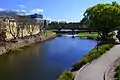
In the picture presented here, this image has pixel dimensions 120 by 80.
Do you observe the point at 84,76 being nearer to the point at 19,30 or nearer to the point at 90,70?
the point at 90,70

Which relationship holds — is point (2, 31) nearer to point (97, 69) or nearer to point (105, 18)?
point (105, 18)

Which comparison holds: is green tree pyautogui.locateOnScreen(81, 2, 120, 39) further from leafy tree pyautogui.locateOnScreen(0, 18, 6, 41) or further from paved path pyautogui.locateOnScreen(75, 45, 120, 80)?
leafy tree pyautogui.locateOnScreen(0, 18, 6, 41)

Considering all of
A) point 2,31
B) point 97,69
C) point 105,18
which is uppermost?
point 105,18

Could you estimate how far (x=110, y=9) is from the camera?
198 feet

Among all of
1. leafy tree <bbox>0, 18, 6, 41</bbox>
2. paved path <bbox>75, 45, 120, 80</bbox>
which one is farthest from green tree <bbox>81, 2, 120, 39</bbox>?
leafy tree <bbox>0, 18, 6, 41</bbox>

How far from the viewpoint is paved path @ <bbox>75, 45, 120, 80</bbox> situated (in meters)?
25.0

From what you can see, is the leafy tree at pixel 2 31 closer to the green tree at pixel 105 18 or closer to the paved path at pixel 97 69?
the green tree at pixel 105 18

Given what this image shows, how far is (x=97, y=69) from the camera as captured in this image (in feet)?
94.1

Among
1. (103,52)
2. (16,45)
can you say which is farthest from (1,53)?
(103,52)

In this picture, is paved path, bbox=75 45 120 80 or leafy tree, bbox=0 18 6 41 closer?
paved path, bbox=75 45 120 80

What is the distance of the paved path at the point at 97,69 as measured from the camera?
25.0m

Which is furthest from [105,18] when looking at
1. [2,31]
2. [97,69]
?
[97,69]

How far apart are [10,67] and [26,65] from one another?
8.46 ft

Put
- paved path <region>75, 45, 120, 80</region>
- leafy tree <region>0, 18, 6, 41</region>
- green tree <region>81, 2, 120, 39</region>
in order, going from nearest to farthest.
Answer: paved path <region>75, 45, 120, 80</region> → green tree <region>81, 2, 120, 39</region> → leafy tree <region>0, 18, 6, 41</region>
